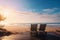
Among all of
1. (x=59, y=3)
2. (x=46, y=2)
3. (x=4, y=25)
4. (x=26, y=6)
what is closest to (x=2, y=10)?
(x=4, y=25)

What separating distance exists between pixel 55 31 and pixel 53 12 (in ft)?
1.42

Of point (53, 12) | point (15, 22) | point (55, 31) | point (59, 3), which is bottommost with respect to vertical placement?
point (55, 31)

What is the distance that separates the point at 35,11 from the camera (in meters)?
3.10

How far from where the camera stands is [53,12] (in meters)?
3.13

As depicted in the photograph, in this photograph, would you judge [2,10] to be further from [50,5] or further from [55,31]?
[55,31]

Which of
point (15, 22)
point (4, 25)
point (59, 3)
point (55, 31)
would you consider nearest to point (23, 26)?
point (15, 22)

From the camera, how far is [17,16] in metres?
3.13

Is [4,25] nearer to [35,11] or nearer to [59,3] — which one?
[35,11]

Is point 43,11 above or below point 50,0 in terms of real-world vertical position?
below

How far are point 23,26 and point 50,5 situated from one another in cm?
76

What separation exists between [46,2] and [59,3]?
0.94ft

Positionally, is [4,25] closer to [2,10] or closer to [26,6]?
[2,10]

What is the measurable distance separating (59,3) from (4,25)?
131 centimetres

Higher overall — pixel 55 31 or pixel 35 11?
pixel 35 11
